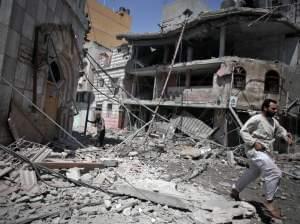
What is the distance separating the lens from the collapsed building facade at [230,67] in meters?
12.8

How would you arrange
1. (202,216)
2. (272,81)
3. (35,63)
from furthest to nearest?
(272,81)
(35,63)
(202,216)

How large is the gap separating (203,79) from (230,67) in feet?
14.6

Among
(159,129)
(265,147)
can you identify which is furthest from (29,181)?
(159,129)

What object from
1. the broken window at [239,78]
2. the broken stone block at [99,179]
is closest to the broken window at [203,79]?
the broken window at [239,78]

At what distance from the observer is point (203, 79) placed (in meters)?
17.4

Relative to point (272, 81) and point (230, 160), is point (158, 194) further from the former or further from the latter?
point (272, 81)

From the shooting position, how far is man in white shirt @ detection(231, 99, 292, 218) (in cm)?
326

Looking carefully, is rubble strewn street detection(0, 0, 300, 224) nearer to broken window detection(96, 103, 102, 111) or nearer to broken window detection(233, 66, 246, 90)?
broken window detection(233, 66, 246, 90)

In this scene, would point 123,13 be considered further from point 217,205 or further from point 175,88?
point 217,205

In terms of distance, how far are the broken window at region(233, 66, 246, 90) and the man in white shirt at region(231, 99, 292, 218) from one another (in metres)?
9.98

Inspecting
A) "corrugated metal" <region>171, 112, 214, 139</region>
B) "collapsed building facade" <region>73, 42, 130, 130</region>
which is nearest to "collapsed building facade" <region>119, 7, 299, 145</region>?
"corrugated metal" <region>171, 112, 214, 139</region>

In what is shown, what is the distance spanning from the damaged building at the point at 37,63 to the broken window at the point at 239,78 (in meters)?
9.45

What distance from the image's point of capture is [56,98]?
804cm

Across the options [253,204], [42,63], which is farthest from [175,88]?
[253,204]
